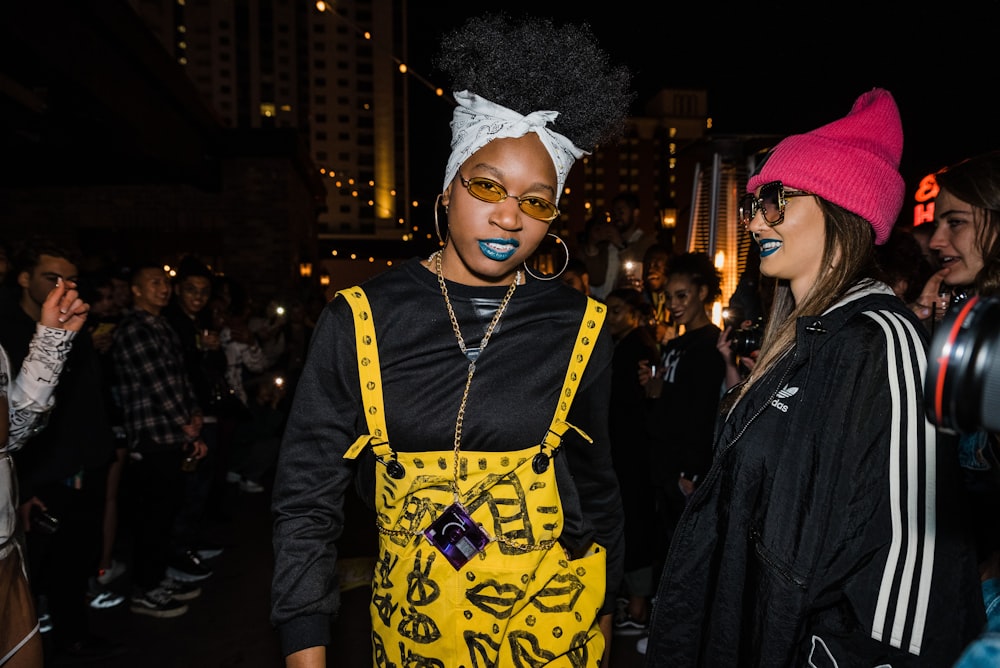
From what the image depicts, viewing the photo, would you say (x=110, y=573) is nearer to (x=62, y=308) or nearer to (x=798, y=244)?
(x=62, y=308)

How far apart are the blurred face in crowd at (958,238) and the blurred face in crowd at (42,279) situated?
434 centimetres

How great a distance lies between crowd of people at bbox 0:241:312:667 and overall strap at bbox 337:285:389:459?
1593mm

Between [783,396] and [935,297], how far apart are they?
234 centimetres

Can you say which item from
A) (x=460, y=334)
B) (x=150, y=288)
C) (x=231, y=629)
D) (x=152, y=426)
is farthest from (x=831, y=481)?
(x=150, y=288)

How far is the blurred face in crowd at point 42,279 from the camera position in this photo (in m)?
3.59

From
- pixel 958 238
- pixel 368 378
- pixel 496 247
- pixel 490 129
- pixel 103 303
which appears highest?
pixel 490 129

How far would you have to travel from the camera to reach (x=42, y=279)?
3.59 m

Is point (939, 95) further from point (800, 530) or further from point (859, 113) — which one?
point (800, 530)

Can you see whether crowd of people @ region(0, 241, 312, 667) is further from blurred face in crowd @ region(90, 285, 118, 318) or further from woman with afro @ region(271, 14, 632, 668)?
woman with afro @ region(271, 14, 632, 668)

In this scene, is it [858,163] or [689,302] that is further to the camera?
[689,302]

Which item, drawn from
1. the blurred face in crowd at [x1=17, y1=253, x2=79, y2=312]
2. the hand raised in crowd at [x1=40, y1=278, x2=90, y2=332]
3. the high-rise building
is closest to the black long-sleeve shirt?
the hand raised in crowd at [x1=40, y1=278, x2=90, y2=332]

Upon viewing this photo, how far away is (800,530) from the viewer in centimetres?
138

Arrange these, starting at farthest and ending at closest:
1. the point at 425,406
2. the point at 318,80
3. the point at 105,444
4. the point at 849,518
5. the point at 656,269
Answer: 1. the point at 318,80
2. the point at 656,269
3. the point at 105,444
4. the point at 425,406
5. the point at 849,518

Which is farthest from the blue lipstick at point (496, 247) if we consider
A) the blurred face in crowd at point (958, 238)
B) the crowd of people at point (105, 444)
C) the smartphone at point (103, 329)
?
the smartphone at point (103, 329)
